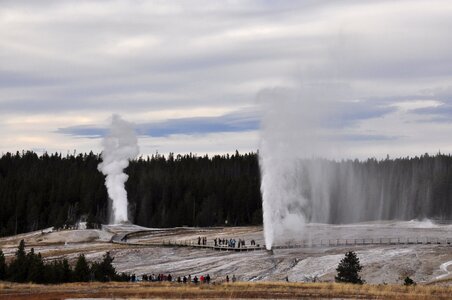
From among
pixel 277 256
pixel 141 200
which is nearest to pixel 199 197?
pixel 141 200

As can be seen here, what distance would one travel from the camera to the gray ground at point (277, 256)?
6919 centimetres

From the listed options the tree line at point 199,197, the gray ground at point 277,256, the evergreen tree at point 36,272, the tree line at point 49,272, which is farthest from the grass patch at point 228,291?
the tree line at point 199,197

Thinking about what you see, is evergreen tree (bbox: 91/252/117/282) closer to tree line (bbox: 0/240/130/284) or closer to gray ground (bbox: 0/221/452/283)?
tree line (bbox: 0/240/130/284)

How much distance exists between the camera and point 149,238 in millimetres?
114938

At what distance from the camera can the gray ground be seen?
6919cm

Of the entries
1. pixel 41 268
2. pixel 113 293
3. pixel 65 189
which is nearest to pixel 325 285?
pixel 113 293

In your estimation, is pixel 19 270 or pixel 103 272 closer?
pixel 19 270

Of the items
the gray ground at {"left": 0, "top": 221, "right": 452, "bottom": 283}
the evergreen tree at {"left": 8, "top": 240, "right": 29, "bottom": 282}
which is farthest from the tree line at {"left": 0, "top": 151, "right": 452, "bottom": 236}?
the evergreen tree at {"left": 8, "top": 240, "right": 29, "bottom": 282}

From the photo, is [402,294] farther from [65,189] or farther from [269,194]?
[65,189]

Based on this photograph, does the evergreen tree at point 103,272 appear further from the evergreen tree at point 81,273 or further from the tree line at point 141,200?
the tree line at point 141,200

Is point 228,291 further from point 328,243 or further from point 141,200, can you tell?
point 141,200

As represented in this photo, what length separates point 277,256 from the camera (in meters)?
80.8

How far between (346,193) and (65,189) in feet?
207

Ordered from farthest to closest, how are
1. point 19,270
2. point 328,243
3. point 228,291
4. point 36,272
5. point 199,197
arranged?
point 199,197 < point 328,243 < point 19,270 < point 36,272 < point 228,291
